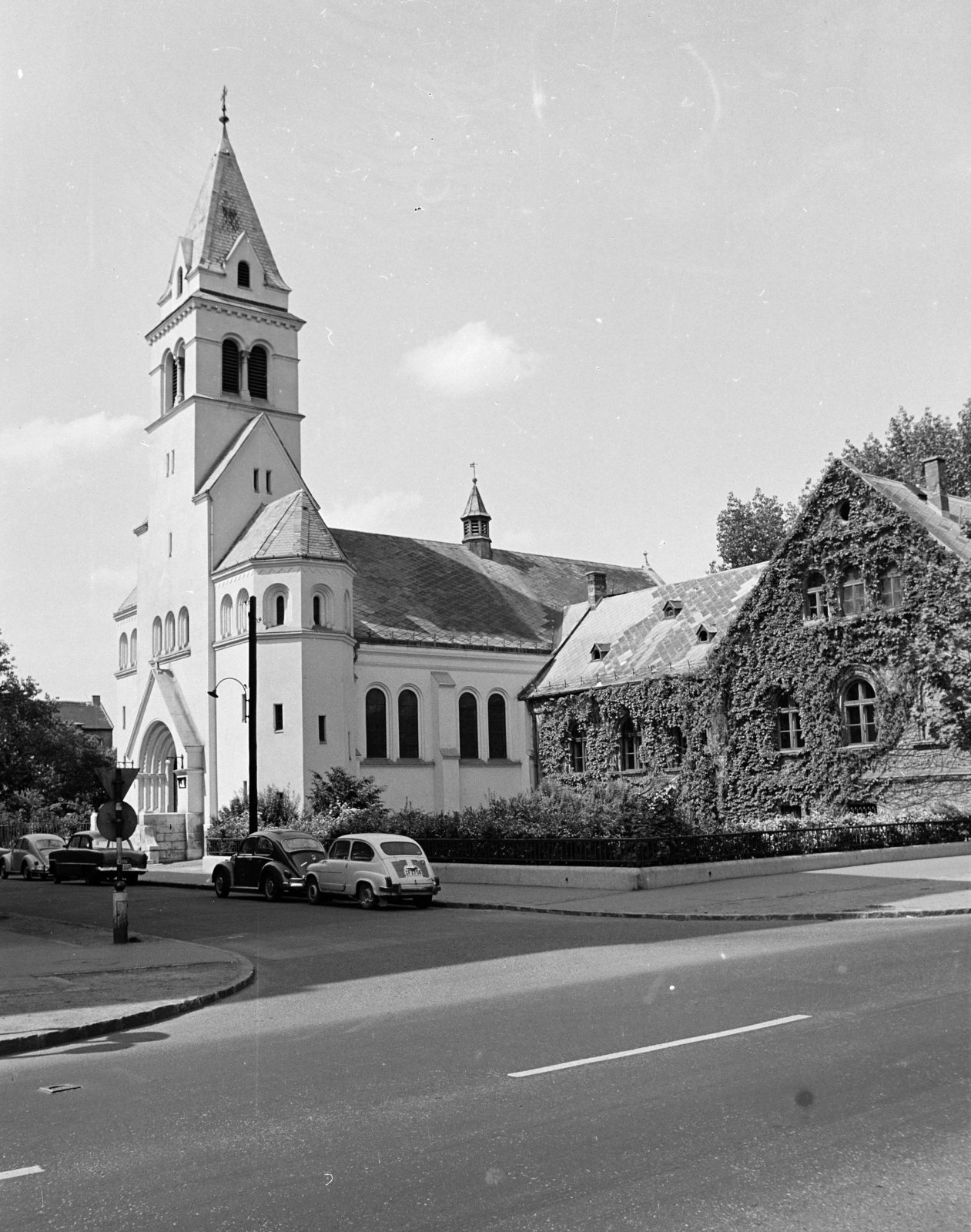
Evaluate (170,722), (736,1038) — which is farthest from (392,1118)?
(170,722)

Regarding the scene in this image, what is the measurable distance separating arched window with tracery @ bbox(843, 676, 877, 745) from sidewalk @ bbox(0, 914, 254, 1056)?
2299cm

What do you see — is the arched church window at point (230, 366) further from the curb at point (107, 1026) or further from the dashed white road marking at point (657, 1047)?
the dashed white road marking at point (657, 1047)

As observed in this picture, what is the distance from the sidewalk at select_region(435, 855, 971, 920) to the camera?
17906mm

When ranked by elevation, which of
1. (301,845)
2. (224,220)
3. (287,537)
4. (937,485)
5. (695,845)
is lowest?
(695,845)

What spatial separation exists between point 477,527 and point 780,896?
148ft

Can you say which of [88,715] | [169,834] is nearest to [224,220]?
[169,834]

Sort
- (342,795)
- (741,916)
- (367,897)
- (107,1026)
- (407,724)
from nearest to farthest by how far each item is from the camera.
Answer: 1. (107,1026)
2. (741,916)
3. (367,897)
4. (342,795)
5. (407,724)

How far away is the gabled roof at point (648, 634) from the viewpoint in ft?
136

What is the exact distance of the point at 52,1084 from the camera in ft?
27.3

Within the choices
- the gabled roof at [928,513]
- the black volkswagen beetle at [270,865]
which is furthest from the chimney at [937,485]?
the black volkswagen beetle at [270,865]

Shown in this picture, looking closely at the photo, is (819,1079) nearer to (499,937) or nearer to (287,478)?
(499,937)

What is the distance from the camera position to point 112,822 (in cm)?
1655

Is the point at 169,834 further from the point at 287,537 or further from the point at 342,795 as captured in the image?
the point at 287,537

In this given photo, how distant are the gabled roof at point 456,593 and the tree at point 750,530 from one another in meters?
8.88
